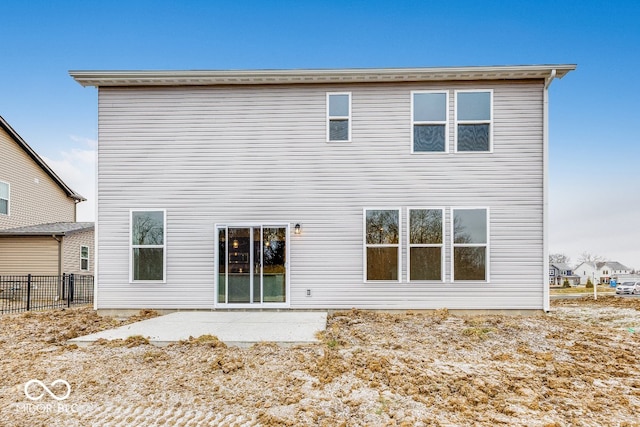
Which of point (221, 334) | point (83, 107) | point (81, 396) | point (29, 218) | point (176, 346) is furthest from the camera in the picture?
point (83, 107)

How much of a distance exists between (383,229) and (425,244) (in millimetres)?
1027

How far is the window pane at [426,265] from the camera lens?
8.16m

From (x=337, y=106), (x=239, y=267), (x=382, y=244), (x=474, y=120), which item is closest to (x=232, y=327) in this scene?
(x=239, y=267)

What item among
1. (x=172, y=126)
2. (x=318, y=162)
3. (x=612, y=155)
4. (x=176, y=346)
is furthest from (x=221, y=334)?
(x=612, y=155)

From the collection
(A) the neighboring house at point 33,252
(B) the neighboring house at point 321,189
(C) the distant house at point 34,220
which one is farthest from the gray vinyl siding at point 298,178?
(C) the distant house at point 34,220

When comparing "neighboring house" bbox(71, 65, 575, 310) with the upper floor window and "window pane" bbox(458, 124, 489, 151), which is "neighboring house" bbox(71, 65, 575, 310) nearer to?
"window pane" bbox(458, 124, 489, 151)

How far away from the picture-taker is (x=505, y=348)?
556 centimetres

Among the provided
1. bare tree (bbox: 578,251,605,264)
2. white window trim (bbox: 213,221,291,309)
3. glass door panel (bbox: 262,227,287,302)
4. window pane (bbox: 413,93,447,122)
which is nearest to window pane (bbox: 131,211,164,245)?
white window trim (bbox: 213,221,291,309)

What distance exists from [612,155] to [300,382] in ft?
69.6

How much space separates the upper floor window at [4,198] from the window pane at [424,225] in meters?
16.4

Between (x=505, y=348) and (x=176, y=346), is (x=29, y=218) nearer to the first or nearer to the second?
(x=176, y=346)

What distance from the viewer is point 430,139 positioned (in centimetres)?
834

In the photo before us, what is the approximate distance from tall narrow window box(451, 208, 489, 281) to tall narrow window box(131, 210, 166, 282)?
6817 mm

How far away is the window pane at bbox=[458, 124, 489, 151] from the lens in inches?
326
